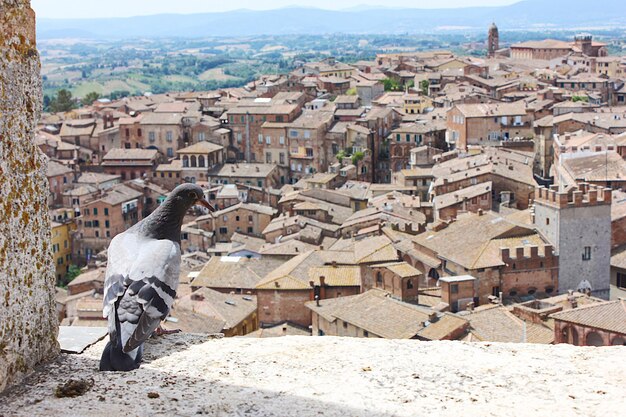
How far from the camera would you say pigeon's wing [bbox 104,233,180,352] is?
213 inches

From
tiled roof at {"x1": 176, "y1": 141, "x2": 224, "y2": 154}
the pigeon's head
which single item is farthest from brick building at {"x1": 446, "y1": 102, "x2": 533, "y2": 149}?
the pigeon's head

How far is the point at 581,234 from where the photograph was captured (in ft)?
105

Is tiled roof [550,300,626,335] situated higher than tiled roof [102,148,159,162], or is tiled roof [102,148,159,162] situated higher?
tiled roof [550,300,626,335]

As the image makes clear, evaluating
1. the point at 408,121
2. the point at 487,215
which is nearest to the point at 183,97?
the point at 408,121

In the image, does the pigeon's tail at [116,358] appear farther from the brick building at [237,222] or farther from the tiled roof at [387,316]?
the brick building at [237,222]

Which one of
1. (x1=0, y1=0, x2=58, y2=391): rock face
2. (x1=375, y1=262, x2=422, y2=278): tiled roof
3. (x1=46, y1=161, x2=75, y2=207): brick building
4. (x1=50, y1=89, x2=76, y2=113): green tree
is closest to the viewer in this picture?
(x1=0, y1=0, x2=58, y2=391): rock face

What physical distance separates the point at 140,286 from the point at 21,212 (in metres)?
0.86

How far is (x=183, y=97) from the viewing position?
93875mm

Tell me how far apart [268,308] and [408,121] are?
35165 millimetres

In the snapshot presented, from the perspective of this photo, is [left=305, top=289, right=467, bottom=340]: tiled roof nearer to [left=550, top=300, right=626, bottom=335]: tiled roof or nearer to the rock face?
[left=550, top=300, right=626, bottom=335]: tiled roof

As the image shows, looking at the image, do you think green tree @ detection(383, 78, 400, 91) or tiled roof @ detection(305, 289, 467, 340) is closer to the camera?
tiled roof @ detection(305, 289, 467, 340)

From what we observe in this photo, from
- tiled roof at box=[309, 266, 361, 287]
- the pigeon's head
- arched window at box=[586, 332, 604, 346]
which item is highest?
the pigeon's head

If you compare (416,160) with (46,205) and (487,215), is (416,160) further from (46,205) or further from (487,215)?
(46,205)

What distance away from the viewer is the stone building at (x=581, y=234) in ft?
104
